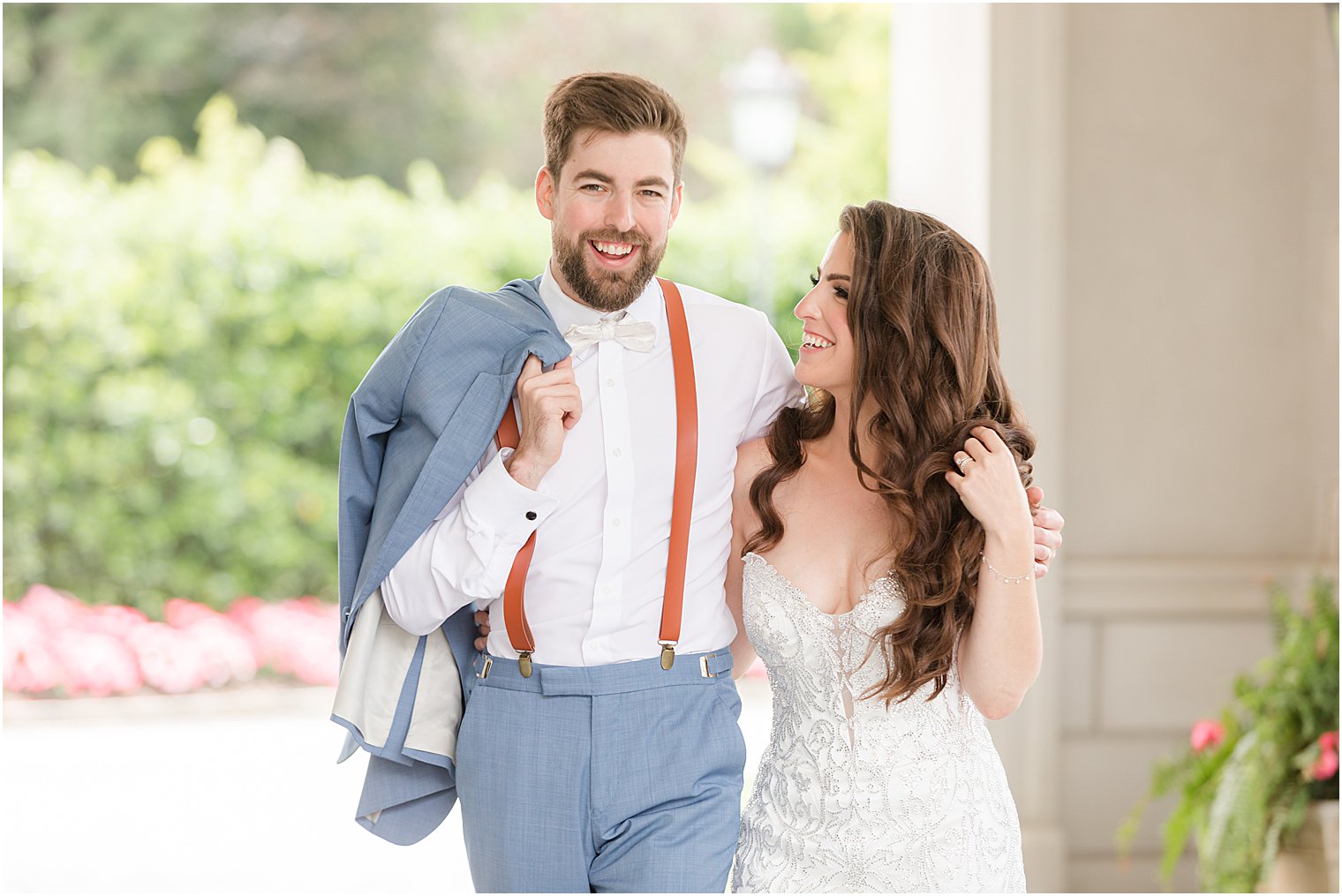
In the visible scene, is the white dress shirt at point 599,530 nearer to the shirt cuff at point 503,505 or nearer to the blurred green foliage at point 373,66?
the shirt cuff at point 503,505

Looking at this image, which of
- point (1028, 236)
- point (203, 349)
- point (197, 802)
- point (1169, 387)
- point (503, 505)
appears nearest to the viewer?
point (503, 505)

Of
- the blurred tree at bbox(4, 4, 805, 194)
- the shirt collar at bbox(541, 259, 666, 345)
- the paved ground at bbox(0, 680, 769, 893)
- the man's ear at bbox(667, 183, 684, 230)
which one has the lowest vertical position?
the paved ground at bbox(0, 680, 769, 893)

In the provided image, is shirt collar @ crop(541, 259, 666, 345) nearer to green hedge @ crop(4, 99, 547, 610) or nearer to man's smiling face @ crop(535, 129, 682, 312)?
man's smiling face @ crop(535, 129, 682, 312)

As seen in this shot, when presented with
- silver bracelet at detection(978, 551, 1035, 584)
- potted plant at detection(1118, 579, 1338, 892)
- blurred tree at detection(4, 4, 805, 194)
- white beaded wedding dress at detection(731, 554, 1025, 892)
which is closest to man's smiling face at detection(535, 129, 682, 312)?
white beaded wedding dress at detection(731, 554, 1025, 892)

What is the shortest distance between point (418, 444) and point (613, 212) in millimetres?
480

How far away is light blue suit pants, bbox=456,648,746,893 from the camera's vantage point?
1974 millimetres

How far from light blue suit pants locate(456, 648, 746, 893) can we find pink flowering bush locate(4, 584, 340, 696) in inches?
163

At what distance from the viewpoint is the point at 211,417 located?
6191mm

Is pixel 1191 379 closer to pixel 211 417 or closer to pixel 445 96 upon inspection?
pixel 211 417

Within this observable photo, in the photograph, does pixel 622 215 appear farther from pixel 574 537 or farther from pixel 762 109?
pixel 762 109

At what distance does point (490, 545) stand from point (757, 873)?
691 mm

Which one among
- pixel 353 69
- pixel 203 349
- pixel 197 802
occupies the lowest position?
pixel 197 802

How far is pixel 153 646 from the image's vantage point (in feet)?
19.2

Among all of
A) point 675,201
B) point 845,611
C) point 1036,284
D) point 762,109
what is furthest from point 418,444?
point 762,109
